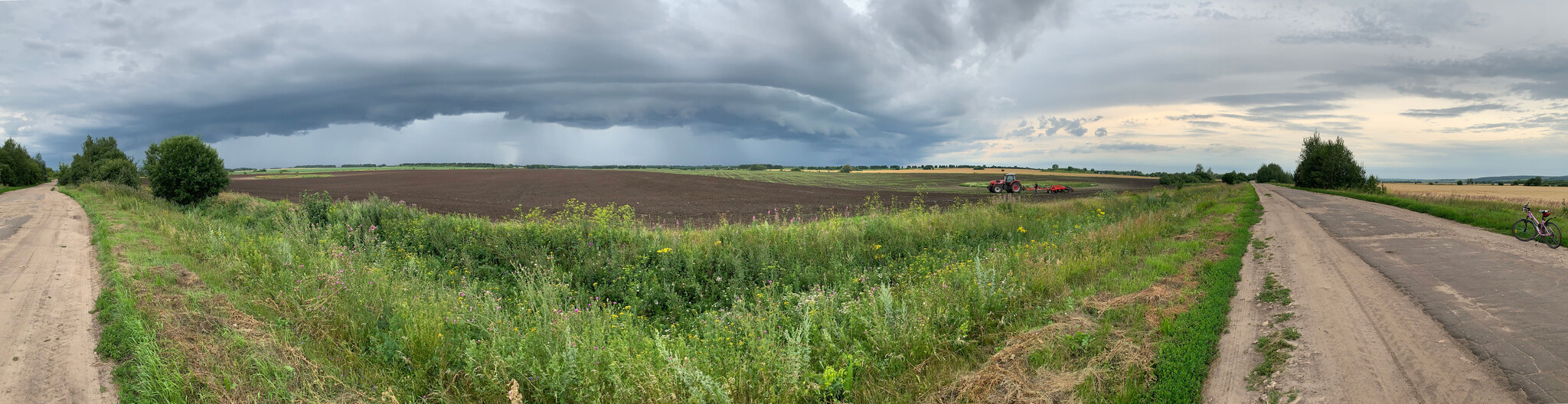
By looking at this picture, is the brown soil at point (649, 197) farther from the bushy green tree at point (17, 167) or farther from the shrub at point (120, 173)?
the bushy green tree at point (17, 167)

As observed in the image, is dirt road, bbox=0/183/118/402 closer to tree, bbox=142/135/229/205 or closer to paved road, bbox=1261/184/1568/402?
paved road, bbox=1261/184/1568/402

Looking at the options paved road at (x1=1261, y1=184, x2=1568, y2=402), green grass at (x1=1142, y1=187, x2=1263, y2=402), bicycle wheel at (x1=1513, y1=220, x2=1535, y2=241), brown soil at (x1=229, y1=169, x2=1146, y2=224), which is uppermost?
bicycle wheel at (x1=1513, y1=220, x2=1535, y2=241)

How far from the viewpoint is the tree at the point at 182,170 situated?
86.2 feet

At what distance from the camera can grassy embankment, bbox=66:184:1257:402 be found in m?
5.11

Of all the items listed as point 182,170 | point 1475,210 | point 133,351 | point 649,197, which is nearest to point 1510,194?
point 1475,210

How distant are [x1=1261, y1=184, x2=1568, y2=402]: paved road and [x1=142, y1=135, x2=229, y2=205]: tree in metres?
40.9

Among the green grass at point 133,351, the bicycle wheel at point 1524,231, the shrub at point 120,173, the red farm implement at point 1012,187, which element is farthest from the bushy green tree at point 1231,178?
the shrub at point 120,173

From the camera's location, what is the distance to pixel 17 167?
2625 inches

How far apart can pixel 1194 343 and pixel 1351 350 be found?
1.36 metres

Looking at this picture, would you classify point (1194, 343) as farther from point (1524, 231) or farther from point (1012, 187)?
Result: point (1012, 187)

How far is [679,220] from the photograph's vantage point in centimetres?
2570

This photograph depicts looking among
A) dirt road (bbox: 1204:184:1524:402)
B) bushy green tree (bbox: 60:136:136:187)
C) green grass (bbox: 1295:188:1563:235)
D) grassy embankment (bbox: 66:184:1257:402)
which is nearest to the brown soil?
grassy embankment (bbox: 66:184:1257:402)

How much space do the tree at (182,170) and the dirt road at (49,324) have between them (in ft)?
47.4

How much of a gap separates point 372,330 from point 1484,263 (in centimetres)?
1697
